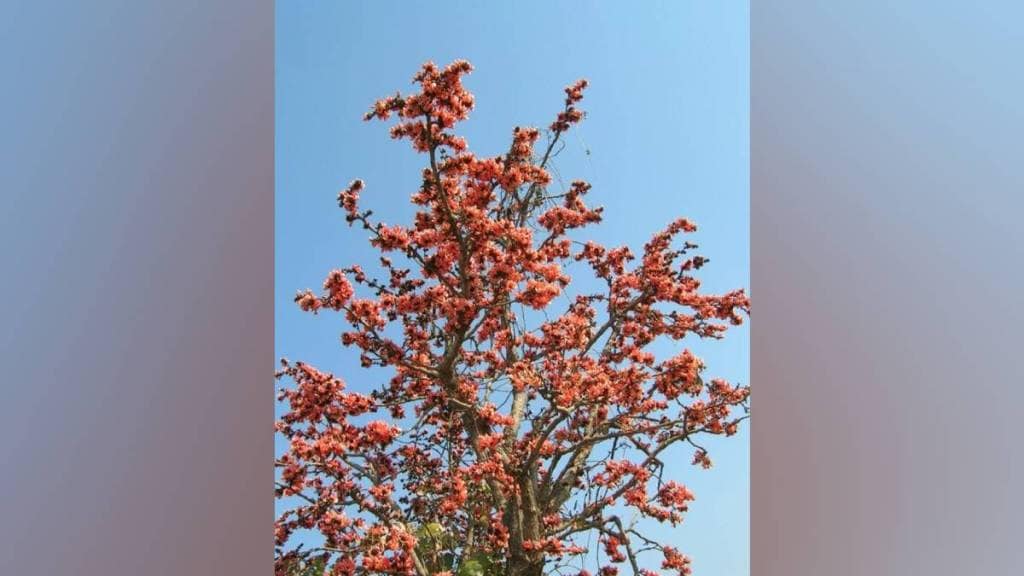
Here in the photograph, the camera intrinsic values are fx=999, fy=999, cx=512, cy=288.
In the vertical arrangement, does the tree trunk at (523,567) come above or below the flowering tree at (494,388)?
below

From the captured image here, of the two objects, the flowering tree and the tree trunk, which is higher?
the flowering tree

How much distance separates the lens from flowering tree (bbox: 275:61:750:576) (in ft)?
9.30

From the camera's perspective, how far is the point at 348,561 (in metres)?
2.73

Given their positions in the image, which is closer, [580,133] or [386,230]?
[386,230]

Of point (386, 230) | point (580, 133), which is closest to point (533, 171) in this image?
point (580, 133)

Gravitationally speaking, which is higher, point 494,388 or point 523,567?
point 494,388

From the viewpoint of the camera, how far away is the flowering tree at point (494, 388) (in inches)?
112

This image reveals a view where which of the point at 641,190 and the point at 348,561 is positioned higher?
the point at 641,190

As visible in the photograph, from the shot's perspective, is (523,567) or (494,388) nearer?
(523,567)

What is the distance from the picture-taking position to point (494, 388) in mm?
3068
